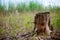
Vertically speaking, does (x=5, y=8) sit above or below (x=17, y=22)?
above

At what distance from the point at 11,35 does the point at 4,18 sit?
0.68 feet

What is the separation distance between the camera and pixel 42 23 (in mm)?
1246

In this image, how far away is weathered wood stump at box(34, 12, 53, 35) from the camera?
1.24 meters

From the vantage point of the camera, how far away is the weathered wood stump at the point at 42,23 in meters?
1.24

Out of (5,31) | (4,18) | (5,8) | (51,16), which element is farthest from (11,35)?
(51,16)

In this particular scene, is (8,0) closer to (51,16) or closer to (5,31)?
(5,31)

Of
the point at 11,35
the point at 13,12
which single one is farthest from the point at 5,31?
the point at 13,12

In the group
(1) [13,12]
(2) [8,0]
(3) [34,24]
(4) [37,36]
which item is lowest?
(4) [37,36]

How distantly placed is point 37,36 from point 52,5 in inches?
15.1

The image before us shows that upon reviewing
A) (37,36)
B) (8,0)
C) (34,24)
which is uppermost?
(8,0)

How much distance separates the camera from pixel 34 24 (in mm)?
1262

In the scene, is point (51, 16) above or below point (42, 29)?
above

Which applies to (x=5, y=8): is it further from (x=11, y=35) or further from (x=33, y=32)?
(x=33, y=32)

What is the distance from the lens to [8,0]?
1279 millimetres
